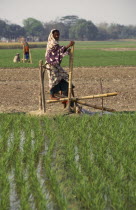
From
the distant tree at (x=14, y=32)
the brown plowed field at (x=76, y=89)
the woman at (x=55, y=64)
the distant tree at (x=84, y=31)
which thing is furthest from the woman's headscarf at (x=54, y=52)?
the distant tree at (x=84, y=31)

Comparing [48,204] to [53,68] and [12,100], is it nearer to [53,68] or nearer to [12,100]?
[53,68]

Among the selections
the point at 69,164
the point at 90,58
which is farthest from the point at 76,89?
the point at 90,58

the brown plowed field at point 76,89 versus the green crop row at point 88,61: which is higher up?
the brown plowed field at point 76,89

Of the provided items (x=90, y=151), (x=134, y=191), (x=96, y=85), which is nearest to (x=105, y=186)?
(x=134, y=191)

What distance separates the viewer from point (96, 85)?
43.8 feet

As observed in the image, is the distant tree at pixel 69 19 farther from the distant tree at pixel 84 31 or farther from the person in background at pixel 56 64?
the person in background at pixel 56 64

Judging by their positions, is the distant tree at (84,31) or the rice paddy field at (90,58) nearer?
the rice paddy field at (90,58)

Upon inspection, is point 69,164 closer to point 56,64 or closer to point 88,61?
point 56,64

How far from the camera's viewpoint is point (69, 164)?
5156 mm

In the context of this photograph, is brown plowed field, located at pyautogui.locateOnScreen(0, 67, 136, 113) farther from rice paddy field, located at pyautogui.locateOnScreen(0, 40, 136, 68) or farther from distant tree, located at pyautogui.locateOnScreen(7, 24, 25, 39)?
distant tree, located at pyautogui.locateOnScreen(7, 24, 25, 39)

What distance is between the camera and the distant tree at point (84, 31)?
133375 millimetres

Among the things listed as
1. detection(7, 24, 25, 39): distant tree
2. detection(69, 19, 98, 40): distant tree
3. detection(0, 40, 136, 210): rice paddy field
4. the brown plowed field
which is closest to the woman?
the brown plowed field

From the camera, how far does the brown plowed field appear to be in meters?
9.80

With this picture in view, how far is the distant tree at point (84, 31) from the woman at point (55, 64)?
12663 cm
